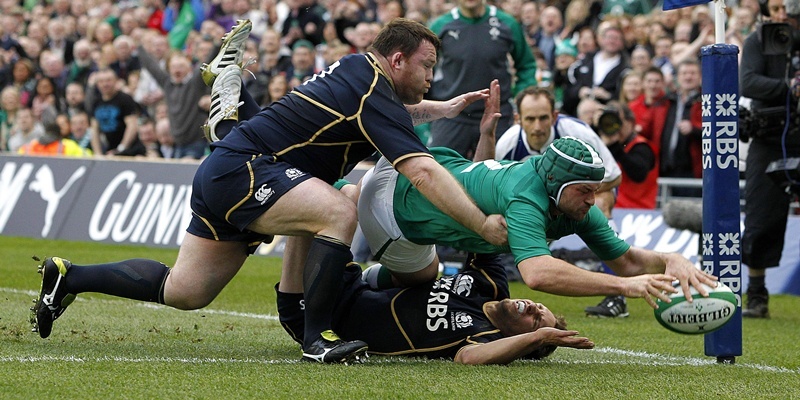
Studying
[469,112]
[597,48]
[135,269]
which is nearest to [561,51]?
[597,48]

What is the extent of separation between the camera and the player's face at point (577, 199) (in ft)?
19.2

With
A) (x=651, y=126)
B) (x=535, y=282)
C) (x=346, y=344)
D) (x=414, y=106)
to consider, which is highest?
(x=414, y=106)

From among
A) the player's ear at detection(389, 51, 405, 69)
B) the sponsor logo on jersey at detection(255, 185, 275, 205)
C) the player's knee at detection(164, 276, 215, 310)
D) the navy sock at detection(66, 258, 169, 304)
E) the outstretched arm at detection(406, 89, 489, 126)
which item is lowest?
the player's knee at detection(164, 276, 215, 310)

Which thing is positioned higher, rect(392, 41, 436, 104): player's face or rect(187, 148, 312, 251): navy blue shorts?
rect(392, 41, 436, 104): player's face

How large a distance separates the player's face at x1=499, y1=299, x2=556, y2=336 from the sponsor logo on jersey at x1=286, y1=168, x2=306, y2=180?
1206 millimetres

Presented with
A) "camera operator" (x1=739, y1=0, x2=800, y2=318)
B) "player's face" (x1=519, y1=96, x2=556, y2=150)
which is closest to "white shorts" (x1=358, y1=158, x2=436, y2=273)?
"player's face" (x1=519, y1=96, x2=556, y2=150)

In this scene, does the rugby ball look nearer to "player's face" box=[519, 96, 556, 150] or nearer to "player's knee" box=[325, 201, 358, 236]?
"player's knee" box=[325, 201, 358, 236]

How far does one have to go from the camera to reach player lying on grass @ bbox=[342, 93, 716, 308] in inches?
218

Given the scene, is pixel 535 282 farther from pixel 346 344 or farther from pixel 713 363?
pixel 713 363

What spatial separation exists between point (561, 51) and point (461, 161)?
841cm

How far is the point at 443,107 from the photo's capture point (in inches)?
282

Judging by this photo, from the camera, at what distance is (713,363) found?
6.64 meters

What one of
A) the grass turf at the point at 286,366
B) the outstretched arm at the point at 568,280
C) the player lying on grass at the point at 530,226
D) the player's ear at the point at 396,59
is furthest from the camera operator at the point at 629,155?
the outstretched arm at the point at 568,280

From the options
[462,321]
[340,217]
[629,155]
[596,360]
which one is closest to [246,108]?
[340,217]
